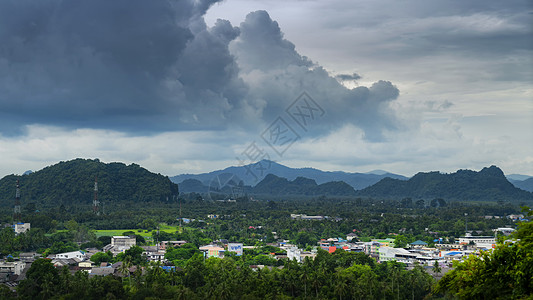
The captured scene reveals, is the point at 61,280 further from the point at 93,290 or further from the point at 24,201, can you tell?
the point at 24,201

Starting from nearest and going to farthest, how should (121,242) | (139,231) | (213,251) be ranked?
(213,251) < (121,242) < (139,231)

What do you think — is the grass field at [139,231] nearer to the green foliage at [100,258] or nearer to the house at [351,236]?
the green foliage at [100,258]

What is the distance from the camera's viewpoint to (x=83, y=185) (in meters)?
121

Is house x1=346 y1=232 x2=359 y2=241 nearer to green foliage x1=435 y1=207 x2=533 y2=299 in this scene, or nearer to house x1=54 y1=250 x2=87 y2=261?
house x1=54 y1=250 x2=87 y2=261

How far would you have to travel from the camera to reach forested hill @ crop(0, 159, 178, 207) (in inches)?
4624

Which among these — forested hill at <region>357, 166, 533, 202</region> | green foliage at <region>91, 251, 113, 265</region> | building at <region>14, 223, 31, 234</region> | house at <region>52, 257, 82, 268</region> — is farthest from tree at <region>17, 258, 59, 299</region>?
forested hill at <region>357, 166, 533, 202</region>

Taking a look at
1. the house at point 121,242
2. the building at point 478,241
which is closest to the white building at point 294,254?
the house at point 121,242

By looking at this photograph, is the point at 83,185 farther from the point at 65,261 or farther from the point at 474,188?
the point at 474,188

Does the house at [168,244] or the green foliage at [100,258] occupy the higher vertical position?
the house at [168,244]

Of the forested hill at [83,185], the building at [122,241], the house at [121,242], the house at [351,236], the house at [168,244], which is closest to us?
the house at [168,244]

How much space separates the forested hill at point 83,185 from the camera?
385ft

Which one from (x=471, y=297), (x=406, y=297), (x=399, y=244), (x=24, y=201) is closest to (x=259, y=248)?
(x=399, y=244)

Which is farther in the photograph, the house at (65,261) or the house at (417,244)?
the house at (417,244)

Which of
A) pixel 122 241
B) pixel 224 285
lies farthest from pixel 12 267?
pixel 224 285
